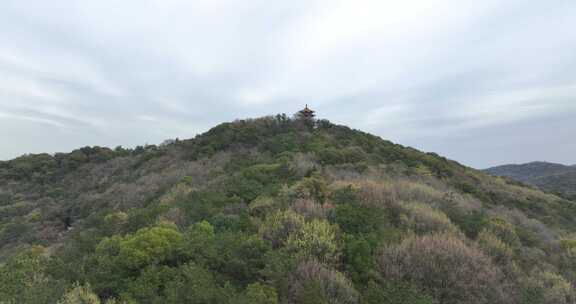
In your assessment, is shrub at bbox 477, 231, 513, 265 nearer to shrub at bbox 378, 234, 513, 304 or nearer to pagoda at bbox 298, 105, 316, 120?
shrub at bbox 378, 234, 513, 304

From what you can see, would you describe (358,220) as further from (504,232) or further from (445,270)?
(504,232)

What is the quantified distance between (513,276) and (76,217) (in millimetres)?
16420

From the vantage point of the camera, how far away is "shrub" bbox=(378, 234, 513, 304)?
14.4 feet

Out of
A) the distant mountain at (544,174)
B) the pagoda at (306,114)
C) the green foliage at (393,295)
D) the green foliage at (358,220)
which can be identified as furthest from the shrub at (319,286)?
the distant mountain at (544,174)

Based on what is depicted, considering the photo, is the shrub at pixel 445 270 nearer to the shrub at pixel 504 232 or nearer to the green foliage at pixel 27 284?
the shrub at pixel 504 232

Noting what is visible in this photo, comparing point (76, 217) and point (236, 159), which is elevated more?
point (236, 159)

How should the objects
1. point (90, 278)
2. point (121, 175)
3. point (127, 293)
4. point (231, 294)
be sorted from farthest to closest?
point (121, 175)
point (90, 278)
point (127, 293)
point (231, 294)

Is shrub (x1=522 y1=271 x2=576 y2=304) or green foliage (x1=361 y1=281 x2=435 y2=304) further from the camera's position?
shrub (x1=522 y1=271 x2=576 y2=304)

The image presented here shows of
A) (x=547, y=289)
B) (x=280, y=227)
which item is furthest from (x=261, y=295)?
(x=547, y=289)

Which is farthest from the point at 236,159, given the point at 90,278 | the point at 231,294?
the point at 231,294

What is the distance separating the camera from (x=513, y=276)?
5047mm

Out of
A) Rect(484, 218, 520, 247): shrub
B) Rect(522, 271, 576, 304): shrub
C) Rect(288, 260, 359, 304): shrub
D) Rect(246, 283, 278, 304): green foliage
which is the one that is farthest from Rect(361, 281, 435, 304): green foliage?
Rect(484, 218, 520, 247): shrub

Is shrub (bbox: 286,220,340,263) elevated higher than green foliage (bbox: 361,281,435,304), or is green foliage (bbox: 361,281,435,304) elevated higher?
shrub (bbox: 286,220,340,263)

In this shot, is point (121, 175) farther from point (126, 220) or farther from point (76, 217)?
point (126, 220)
